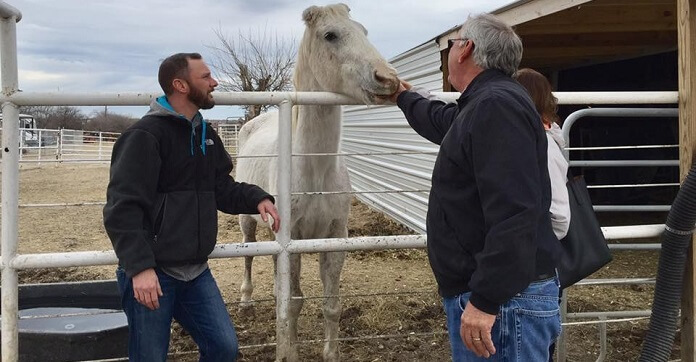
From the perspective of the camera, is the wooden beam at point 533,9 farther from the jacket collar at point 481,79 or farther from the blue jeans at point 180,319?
the blue jeans at point 180,319

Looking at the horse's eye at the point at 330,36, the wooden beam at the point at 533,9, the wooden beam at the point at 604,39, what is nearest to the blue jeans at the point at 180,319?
the horse's eye at the point at 330,36

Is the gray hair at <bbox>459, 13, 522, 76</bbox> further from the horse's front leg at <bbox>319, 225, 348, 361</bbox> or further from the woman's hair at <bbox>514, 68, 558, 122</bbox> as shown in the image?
the horse's front leg at <bbox>319, 225, 348, 361</bbox>

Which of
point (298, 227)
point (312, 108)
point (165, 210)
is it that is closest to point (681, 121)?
point (312, 108)

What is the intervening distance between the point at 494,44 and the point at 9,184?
1.98 meters

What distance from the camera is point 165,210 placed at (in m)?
2.03

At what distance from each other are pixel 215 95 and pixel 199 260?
0.75 m

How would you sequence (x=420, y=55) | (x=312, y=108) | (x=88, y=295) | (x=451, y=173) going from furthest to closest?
(x=420, y=55) → (x=88, y=295) → (x=312, y=108) → (x=451, y=173)

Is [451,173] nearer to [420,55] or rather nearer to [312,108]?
[312,108]

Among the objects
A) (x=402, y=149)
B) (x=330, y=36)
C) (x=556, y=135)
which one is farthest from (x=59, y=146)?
(x=556, y=135)

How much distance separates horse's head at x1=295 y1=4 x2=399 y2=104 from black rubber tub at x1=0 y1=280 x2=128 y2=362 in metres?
1.80

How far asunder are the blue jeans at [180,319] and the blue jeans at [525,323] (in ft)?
3.32

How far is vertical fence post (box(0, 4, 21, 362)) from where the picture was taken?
210 centimetres

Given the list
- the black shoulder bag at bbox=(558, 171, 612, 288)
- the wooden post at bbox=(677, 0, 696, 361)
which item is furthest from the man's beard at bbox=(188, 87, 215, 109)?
the wooden post at bbox=(677, 0, 696, 361)

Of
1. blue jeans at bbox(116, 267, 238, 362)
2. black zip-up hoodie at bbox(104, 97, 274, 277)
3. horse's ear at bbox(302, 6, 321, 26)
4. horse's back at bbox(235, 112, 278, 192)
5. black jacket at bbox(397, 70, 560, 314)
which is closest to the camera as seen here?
black jacket at bbox(397, 70, 560, 314)
